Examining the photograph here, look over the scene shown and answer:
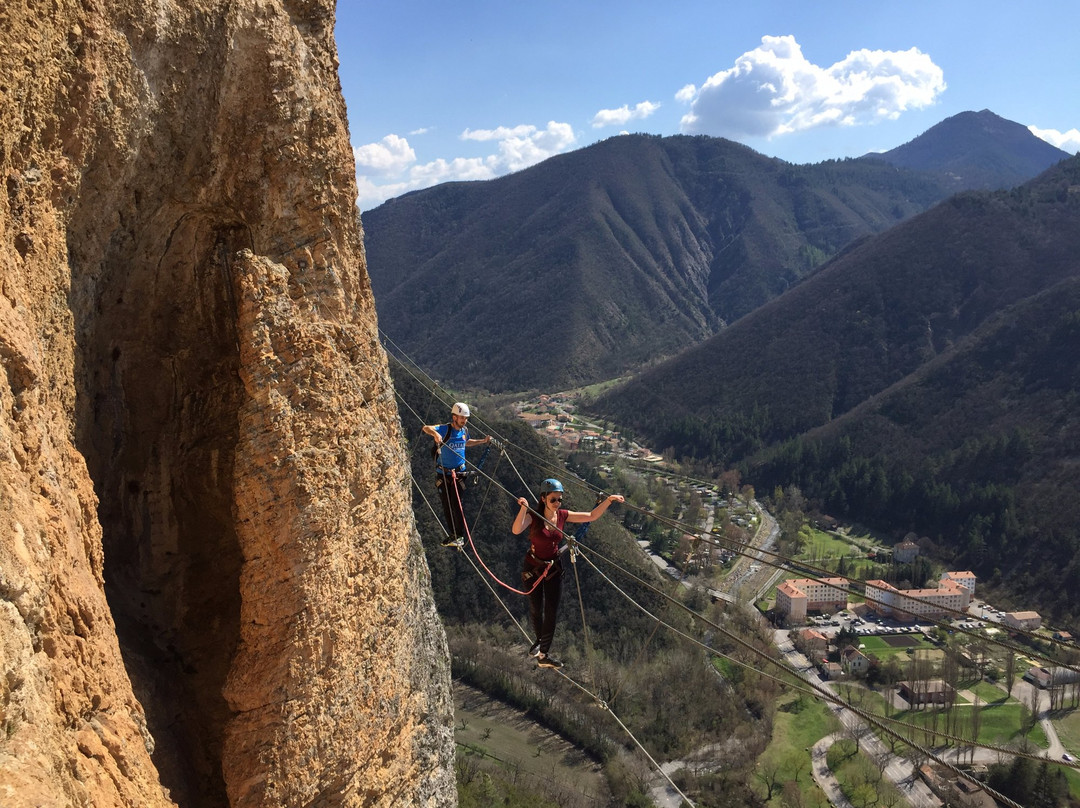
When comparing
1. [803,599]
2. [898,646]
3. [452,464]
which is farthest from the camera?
[803,599]

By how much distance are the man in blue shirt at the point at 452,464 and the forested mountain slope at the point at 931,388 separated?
188 ft

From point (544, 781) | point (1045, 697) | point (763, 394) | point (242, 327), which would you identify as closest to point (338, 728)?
point (242, 327)

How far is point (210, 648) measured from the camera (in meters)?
7.52

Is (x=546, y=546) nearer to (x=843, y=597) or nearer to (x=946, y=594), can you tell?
(x=946, y=594)

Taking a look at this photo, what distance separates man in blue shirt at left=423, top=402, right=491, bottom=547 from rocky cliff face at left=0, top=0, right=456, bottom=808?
147 cm

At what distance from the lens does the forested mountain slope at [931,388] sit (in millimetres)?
64688

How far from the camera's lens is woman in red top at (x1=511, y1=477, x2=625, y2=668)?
8.86 m

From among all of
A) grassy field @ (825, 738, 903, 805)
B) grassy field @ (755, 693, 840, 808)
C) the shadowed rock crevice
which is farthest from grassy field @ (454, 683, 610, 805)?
the shadowed rock crevice

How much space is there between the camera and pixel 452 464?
10.6m

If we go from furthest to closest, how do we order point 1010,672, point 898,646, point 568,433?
point 568,433
point 898,646
point 1010,672

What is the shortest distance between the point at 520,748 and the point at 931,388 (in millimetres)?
66637

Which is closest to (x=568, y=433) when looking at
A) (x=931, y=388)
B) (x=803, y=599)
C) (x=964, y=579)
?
(x=931, y=388)

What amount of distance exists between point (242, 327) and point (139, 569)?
2.70 meters

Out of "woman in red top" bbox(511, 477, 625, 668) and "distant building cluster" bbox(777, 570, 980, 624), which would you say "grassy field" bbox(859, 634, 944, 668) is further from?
"woman in red top" bbox(511, 477, 625, 668)
